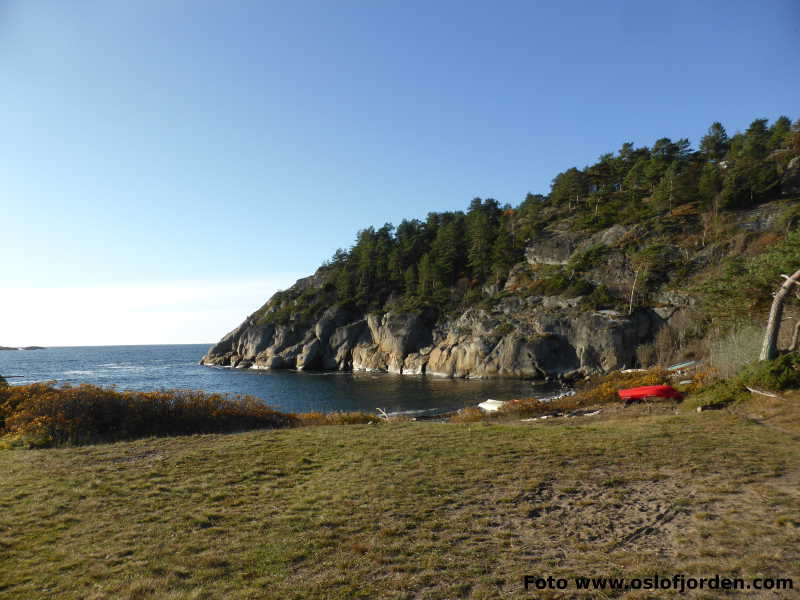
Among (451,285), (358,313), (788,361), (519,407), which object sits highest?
(451,285)

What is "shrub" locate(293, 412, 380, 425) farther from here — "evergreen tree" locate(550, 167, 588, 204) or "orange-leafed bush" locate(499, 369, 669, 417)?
"evergreen tree" locate(550, 167, 588, 204)

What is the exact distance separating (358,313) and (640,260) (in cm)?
5083

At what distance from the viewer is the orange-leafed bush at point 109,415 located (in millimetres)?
15141

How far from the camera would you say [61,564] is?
5.85 metres

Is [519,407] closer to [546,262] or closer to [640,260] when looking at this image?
[640,260]

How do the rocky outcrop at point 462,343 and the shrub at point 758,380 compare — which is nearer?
the shrub at point 758,380

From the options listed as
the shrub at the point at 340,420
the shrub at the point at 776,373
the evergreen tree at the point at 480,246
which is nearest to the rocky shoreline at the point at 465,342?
the evergreen tree at the point at 480,246

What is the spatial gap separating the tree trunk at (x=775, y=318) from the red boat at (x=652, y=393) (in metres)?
4.00

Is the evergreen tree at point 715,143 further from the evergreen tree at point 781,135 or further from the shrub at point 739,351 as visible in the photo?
the shrub at point 739,351

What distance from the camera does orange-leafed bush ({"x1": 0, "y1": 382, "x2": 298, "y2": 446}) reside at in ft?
49.7

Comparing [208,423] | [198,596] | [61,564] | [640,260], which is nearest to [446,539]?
[198,596]

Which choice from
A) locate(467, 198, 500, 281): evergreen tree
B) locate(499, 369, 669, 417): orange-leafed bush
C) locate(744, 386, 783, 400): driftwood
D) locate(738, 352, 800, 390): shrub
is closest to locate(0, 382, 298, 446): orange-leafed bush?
locate(499, 369, 669, 417): orange-leafed bush

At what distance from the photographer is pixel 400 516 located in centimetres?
718

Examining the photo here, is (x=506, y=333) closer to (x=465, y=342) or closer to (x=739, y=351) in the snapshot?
(x=465, y=342)
